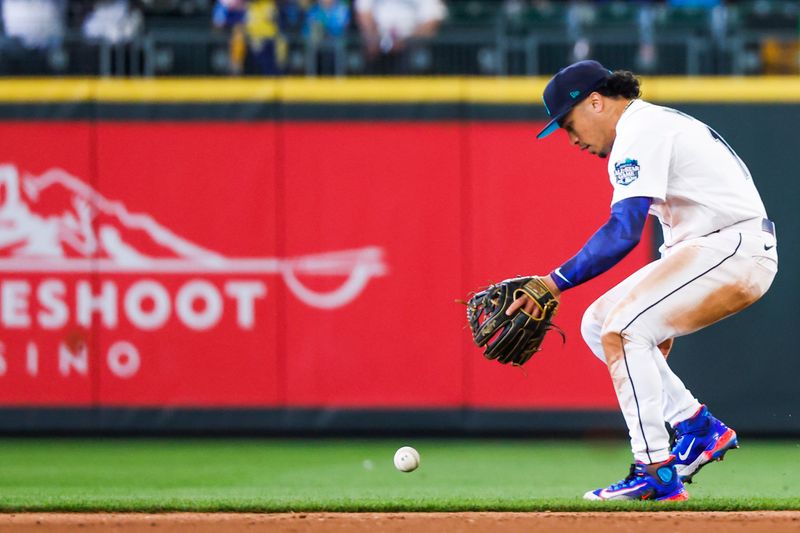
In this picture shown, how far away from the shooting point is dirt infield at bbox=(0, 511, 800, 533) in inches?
184

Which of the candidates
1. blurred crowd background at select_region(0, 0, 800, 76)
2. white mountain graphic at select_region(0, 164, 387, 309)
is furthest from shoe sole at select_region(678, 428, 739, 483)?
blurred crowd background at select_region(0, 0, 800, 76)

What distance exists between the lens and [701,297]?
16.7 ft

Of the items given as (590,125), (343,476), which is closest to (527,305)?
(590,125)

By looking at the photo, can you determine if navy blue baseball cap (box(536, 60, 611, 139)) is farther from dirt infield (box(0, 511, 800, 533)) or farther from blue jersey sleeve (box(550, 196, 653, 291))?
dirt infield (box(0, 511, 800, 533))

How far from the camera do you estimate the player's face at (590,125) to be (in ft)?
17.1

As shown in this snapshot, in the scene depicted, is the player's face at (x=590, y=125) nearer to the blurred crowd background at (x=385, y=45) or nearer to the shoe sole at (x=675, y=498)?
the shoe sole at (x=675, y=498)

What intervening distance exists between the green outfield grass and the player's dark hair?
64.0 inches

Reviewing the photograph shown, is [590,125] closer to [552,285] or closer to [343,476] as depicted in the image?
[552,285]

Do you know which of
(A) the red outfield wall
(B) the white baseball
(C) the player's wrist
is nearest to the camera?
(C) the player's wrist

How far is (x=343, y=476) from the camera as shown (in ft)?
23.3

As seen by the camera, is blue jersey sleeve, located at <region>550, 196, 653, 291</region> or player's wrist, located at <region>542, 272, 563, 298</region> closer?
blue jersey sleeve, located at <region>550, 196, 653, 291</region>

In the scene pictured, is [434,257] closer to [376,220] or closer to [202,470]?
[376,220]

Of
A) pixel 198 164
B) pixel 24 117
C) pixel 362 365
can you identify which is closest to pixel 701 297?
pixel 362 365

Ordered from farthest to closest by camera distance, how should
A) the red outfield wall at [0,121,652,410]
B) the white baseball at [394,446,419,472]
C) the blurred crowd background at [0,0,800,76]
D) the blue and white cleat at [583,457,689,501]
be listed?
the blurred crowd background at [0,0,800,76] < the red outfield wall at [0,121,652,410] < the white baseball at [394,446,419,472] < the blue and white cleat at [583,457,689,501]
